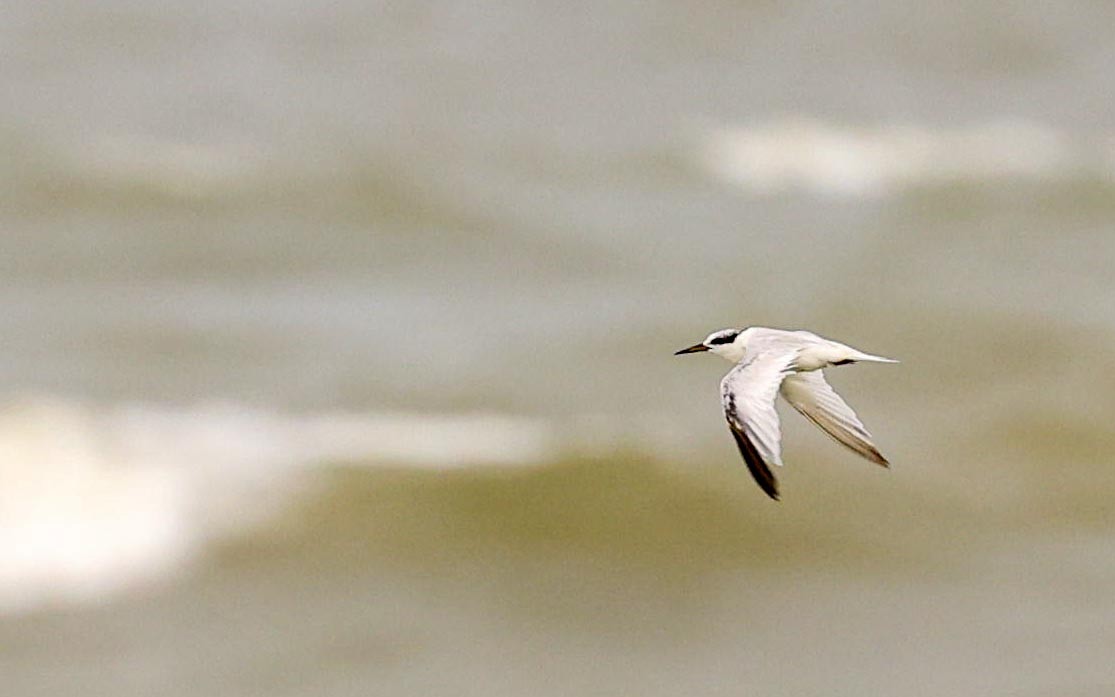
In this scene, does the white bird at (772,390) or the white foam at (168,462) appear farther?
the white foam at (168,462)

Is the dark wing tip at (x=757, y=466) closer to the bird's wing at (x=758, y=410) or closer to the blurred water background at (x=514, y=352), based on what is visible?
the bird's wing at (x=758, y=410)

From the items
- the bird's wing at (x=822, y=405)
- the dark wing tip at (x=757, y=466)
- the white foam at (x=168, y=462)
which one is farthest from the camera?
the white foam at (x=168, y=462)

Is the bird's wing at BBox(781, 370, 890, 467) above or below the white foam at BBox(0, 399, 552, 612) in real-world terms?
below

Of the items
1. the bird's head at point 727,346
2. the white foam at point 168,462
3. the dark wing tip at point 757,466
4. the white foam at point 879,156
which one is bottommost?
the dark wing tip at point 757,466

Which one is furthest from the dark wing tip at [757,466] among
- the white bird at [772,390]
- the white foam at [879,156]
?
the white foam at [879,156]

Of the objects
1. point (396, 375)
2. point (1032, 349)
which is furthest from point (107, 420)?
point (1032, 349)

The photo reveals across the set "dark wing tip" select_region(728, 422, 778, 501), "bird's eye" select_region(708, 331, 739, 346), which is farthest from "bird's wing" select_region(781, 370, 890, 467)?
"dark wing tip" select_region(728, 422, 778, 501)

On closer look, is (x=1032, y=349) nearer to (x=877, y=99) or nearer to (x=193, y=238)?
(x=877, y=99)

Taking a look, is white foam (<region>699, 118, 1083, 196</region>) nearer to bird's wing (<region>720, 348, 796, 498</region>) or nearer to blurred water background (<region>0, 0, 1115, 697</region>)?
blurred water background (<region>0, 0, 1115, 697</region>)
